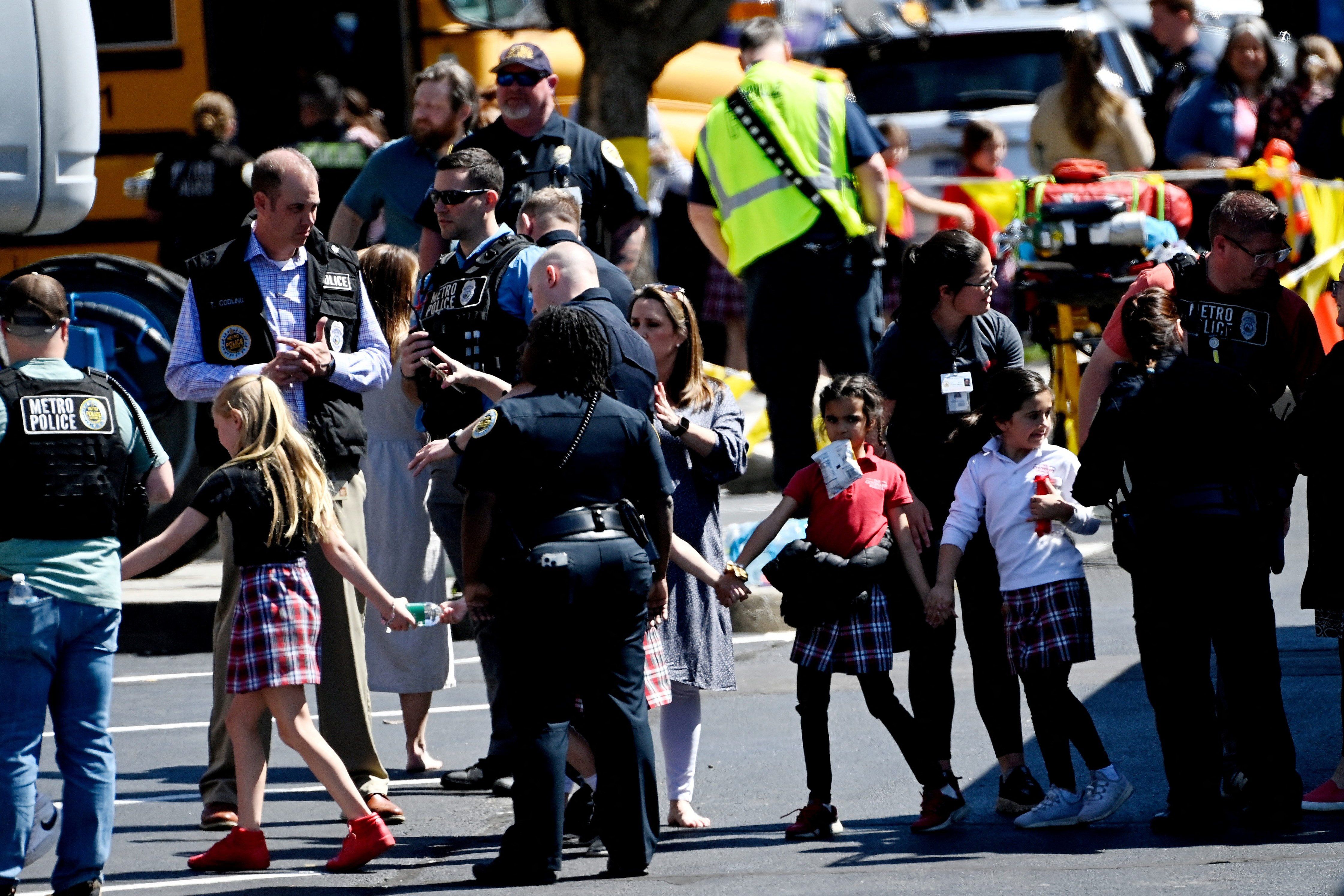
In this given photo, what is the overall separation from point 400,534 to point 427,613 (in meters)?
1.26

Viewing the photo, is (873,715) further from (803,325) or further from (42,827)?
(803,325)

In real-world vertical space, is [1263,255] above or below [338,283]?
below

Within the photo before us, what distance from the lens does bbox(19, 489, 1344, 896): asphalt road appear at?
18.3 ft

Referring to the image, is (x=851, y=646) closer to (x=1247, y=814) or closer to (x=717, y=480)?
(x=717, y=480)

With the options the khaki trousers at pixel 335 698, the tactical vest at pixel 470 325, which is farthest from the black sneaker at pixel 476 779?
the tactical vest at pixel 470 325

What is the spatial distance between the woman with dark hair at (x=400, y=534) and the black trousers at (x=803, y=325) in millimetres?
2465

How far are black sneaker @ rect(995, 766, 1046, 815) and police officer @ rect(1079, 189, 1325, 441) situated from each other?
1.03 meters

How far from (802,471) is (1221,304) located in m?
1.38

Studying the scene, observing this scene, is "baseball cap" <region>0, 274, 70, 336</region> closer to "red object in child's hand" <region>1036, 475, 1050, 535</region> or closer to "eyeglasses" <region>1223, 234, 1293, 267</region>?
"red object in child's hand" <region>1036, 475, 1050, 535</region>

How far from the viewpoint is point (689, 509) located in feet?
21.3

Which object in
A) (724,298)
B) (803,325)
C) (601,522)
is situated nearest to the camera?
(601,522)

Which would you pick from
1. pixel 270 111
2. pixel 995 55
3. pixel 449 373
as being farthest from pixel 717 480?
pixel 995 55

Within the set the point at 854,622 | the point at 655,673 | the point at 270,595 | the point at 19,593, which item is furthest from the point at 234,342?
the point at 854,622

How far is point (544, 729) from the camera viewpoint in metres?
5.61
